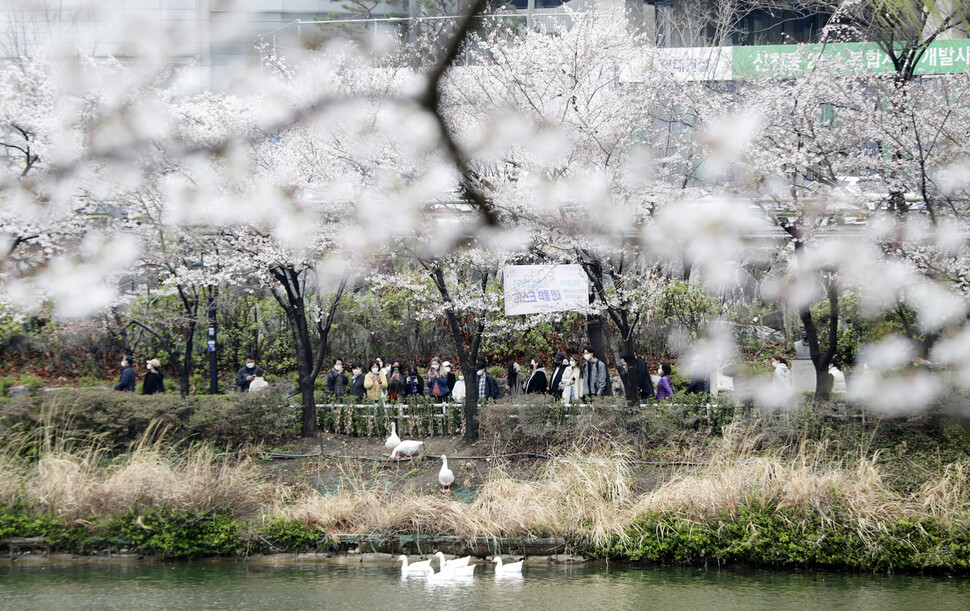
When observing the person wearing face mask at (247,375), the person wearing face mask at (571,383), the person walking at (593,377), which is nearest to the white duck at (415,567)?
the person wearing face mask at (571,383)

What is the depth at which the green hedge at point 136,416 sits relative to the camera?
9523mm

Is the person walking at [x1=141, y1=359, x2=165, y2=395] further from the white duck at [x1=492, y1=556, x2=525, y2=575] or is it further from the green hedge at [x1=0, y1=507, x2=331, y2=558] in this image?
the white duck at [x1=492, y1=556, x2=525, y2=575]

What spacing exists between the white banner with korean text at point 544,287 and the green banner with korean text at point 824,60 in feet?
13.0

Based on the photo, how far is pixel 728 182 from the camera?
18.7 feet

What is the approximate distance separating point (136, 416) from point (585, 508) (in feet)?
18.5

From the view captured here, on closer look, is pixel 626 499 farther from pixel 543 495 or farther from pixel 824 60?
pixel 824 60

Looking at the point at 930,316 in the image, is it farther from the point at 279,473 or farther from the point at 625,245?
the point at 279,473

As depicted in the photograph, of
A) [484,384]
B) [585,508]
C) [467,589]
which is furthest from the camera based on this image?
[484,384]

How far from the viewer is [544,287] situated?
9.31m

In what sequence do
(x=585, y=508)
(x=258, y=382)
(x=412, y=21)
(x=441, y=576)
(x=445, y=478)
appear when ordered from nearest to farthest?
(x=412, y=21) → (x=441, y=576) → (x=585, y=508) → (x=445, y=478) → (x=258, y=382)

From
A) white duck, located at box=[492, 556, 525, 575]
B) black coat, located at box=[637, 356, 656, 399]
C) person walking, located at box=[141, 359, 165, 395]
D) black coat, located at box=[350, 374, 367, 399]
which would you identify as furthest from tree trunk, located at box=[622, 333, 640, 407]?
person walking, located at box=[141, 359, 165, 395]

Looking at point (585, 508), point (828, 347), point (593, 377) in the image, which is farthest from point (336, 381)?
point (828, 347)

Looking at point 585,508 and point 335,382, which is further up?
point 335,382

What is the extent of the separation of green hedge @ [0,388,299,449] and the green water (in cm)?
249
